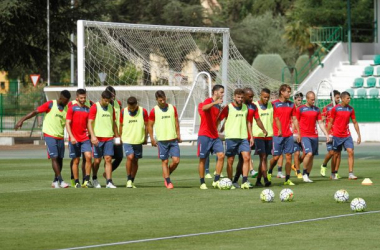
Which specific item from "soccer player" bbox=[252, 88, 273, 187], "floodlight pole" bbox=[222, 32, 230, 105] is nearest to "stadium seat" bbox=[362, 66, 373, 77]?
"floodlight pole" bbox=[222, 32, 230, 105]

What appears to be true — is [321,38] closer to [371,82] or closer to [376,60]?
[376,60]

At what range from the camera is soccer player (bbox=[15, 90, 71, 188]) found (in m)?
18.9

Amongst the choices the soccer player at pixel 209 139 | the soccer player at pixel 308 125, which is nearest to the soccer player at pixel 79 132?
the soccer player at pixel 209 139

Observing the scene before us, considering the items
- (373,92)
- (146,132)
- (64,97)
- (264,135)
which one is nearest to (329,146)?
(264,135)

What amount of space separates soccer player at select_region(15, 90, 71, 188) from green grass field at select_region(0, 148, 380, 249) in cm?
44

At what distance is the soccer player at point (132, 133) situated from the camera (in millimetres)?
18859

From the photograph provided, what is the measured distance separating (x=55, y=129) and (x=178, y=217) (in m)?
6.04

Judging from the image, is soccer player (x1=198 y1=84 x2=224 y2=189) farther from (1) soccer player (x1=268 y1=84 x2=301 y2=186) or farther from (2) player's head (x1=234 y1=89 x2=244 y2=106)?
(1) soccer player (x1=268 y1=84 x2=301 y2=186)

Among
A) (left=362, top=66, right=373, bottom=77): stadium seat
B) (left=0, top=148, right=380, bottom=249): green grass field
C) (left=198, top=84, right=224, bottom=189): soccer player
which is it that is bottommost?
(left=0, top=148, right=380, bottom=249): green grass field

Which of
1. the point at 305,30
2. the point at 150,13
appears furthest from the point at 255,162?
the point at 305,30

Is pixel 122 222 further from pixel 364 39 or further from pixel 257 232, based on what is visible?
pixel 364 39

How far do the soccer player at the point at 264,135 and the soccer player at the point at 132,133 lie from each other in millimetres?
2389

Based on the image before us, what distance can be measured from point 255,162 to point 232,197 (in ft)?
38.0

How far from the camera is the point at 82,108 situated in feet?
62.0
